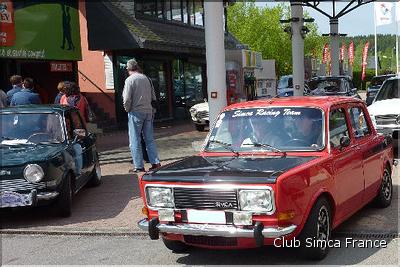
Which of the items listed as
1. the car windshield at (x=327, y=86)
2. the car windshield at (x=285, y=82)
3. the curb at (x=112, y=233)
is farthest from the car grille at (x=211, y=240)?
the car windshield at (x=285, y=82)

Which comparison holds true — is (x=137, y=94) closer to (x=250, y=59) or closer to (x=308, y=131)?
(x=308, y=131)

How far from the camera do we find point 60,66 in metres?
19.1

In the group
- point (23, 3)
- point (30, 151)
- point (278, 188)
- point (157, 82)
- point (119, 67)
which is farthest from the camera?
point (157, 82)

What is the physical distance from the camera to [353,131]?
664cm

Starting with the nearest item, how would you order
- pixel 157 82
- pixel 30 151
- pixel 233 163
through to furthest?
pixel 233 163, pixel 30 151, pixel 157 82

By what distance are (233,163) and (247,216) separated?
78 centimetres

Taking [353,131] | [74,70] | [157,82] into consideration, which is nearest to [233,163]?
[353,131]

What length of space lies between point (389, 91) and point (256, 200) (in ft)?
29.3

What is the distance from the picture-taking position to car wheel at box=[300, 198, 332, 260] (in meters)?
5.16

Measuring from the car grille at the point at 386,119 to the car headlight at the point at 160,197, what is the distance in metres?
7.36

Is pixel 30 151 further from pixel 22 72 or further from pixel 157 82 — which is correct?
pixel 157 82

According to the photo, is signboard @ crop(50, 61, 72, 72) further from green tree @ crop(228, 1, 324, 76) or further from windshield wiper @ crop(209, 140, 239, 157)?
green tree @ crop(228, 1, 324, 76)

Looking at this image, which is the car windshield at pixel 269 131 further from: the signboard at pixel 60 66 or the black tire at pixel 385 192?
the signboard at pixel 60 66

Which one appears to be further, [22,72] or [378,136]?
[22,72]
